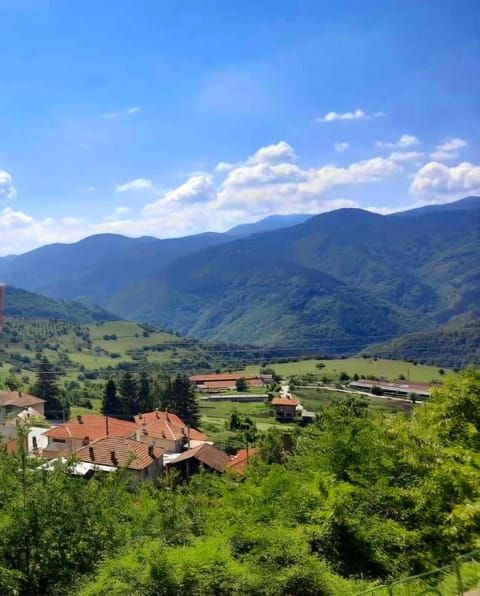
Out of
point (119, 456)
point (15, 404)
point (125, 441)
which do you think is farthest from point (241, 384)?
point (119, 456)

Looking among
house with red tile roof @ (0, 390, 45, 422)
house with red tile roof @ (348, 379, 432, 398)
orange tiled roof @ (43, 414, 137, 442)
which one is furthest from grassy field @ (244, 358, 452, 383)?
orange tiled roof @ (43, 414, 137, 442)

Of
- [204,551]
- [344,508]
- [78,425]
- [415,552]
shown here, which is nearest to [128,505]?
[204,551]

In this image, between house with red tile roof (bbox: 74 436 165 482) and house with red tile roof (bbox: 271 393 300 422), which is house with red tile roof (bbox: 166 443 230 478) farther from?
house with red tile roof (bbox: 271 393 300 422)

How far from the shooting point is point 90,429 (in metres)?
54.8

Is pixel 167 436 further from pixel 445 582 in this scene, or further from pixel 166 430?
pixel 445 582

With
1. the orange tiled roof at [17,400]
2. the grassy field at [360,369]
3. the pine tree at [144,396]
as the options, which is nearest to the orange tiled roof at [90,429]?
the orange tiled roof at [17,400]

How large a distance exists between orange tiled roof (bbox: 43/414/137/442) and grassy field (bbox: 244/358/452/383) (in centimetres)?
8090

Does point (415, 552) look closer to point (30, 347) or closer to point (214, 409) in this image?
point (214, 409)

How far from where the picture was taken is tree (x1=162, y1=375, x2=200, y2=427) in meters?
80.7

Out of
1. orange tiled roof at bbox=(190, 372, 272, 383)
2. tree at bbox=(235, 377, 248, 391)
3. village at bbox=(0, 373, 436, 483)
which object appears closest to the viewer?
village at bbox=(0, 373, 436, 483)

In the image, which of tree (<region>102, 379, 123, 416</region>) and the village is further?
tree (<region>102, 379, 123, 416</region>)

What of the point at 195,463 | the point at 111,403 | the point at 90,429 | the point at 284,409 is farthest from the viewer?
the point at 284,409

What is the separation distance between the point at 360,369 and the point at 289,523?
13801cm

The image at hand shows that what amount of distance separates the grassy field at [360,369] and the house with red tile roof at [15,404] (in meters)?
74.3
